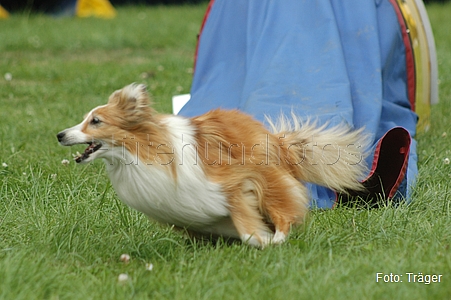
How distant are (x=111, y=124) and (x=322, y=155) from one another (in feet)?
4.03

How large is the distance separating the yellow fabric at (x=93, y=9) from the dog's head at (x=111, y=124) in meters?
9.78

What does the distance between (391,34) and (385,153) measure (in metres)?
1.48

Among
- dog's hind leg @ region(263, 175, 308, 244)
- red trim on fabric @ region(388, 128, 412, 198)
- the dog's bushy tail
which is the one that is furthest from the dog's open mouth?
red trim on fabric @ region(388, 128, 412, 198)

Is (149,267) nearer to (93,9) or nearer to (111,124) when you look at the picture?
(111,124)

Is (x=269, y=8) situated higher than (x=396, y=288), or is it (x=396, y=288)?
(x=269, y=8)

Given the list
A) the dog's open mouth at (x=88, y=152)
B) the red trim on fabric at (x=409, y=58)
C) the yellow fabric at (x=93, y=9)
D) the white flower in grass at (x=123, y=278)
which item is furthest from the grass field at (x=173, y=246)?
the yellow fabric at (x=93, y=9)

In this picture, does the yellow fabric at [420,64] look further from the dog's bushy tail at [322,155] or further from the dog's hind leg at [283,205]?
the dog's hind leg at [283,205]

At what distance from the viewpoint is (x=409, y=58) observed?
5613 mm

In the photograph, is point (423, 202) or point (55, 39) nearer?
point (423, 202)

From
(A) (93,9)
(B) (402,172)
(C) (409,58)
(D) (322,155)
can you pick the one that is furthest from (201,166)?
(A) (93,9)

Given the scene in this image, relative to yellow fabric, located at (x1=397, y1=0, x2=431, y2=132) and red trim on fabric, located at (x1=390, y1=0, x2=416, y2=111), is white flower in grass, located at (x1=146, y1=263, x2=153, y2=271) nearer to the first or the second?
A: red trim on fabric, located at (x1=390, y1=0, x2=416, y2=111)

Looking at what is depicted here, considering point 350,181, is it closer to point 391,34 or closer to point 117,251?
point 117,251

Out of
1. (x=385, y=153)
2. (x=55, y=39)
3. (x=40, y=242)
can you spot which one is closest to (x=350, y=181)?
(x=385, y=153)

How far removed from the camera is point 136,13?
1324cm
